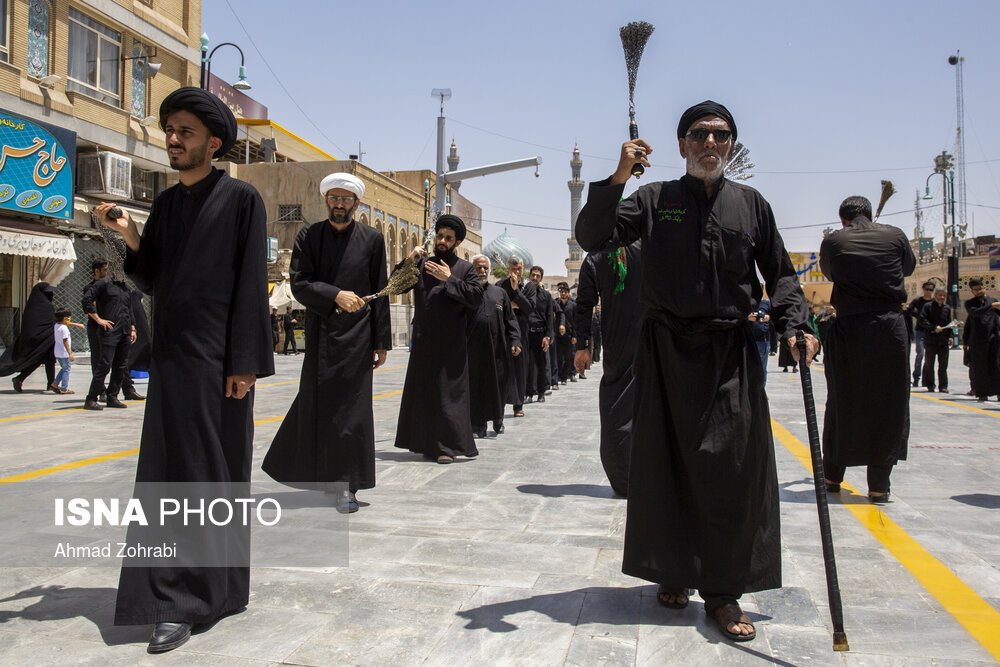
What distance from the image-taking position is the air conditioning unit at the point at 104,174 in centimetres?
2006

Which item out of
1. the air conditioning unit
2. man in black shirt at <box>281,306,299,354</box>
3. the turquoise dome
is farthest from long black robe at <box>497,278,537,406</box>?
the turquoise dome

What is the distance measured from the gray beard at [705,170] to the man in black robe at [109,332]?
8.31 meters

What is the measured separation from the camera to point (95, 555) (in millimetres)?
3582

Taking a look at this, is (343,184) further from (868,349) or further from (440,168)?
(440,168)

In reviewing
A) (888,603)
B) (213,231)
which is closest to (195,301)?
(213,231)

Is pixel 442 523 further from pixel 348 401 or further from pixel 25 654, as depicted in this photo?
pixel 25 654

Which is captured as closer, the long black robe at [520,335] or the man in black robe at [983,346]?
the long black robe at [520,335]

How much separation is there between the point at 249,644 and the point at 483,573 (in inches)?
41.3

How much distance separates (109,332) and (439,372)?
556cm

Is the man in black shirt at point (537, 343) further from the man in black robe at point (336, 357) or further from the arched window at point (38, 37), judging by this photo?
the arched window at point (38, 37)

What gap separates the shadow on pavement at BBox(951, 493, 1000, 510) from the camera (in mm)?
4859

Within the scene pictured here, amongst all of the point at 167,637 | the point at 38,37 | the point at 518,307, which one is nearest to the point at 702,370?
the point at 167,637

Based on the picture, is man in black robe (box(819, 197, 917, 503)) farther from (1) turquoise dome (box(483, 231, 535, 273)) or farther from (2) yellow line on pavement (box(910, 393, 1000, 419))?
(1) turquoise dome (box(483, 231, 535, 273))

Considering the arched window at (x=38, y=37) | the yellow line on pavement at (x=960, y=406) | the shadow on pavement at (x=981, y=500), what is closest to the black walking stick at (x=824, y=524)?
the shadow on pavement at (x=981, y=500)
